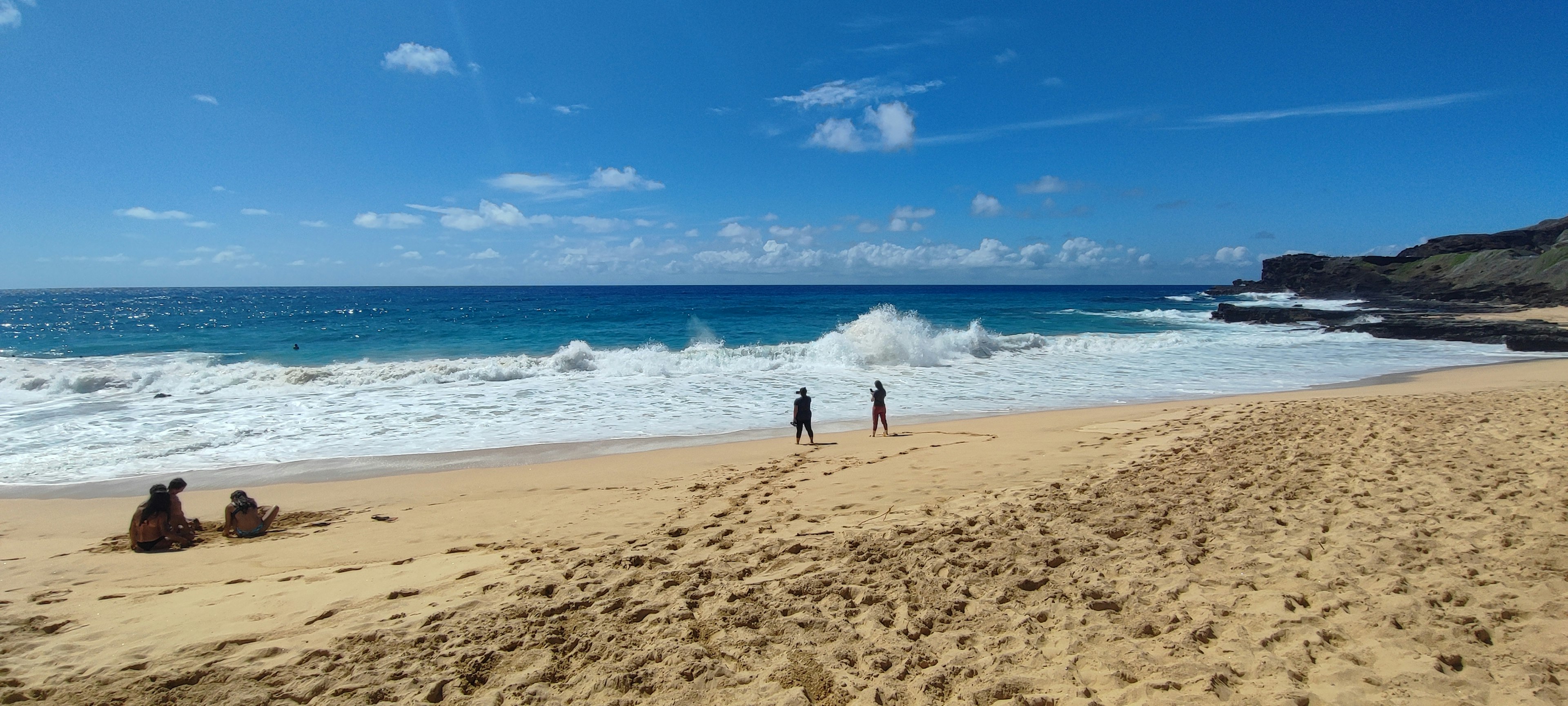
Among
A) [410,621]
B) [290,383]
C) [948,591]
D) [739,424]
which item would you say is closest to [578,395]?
[739,424]

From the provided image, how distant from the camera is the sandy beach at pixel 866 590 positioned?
355cm

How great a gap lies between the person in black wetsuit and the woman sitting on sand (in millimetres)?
6700

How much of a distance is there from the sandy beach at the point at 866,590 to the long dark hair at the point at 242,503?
33 centimetres

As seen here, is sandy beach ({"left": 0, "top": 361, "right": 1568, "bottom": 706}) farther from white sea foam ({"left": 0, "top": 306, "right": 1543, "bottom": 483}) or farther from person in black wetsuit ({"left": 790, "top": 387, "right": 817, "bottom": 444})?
white sea foam ({"left": 0, "top": 306, "right": 1543, "bottom": 483})

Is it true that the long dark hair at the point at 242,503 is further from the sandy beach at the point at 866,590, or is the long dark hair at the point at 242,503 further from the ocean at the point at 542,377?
the ocean at the point at 542,377

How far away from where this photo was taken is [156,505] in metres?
6.38

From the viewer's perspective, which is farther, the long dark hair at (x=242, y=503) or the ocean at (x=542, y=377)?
the ocean at (x=542, y=377)

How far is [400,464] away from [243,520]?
3.37m

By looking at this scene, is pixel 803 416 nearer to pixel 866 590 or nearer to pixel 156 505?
pixel 866 590

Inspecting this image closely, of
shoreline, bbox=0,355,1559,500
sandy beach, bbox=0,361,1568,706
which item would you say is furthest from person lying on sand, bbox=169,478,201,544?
shoreline, bbox=0,355,1559,500

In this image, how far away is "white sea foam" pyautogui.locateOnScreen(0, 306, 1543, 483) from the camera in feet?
38.0

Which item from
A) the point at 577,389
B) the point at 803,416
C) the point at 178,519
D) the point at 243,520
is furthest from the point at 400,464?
the point at 577,389

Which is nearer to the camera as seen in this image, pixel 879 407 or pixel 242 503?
pixel 242 503

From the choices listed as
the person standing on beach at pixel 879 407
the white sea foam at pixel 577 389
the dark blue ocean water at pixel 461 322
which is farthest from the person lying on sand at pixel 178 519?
the dark blue ocean water at pixel 461 322
